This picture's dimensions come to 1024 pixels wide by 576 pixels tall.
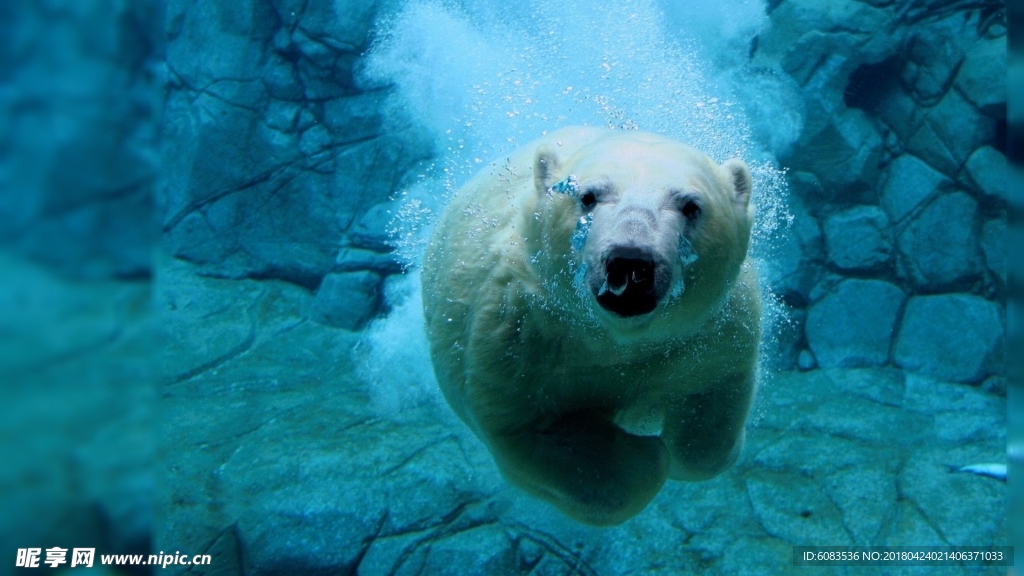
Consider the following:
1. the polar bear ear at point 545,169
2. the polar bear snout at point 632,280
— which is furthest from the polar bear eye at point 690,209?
the polar bear ear at point 545,169

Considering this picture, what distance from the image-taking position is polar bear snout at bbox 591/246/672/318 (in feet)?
6.54

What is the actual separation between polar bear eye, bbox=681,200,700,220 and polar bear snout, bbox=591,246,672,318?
0.34m

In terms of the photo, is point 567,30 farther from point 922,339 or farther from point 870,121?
point 922,339

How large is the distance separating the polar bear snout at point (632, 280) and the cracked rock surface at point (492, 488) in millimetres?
3087

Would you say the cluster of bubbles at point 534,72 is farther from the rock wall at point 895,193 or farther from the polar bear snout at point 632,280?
the polar bear snout at point 632,280

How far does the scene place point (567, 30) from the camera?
9.81m

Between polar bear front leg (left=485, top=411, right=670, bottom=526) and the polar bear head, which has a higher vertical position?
the polar bear head

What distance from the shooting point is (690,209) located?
7.64 ft

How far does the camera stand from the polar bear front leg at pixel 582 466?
9.78 feet

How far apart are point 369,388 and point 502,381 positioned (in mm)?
5013

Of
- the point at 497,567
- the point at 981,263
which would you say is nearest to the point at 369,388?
the point at 497,567

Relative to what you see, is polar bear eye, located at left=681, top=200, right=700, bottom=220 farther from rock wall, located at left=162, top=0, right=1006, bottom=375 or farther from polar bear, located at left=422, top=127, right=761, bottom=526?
rock wall, located at left=162, top=0, right=1006, bottom=375

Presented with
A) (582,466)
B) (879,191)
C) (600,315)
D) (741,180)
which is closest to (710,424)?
(582,466)

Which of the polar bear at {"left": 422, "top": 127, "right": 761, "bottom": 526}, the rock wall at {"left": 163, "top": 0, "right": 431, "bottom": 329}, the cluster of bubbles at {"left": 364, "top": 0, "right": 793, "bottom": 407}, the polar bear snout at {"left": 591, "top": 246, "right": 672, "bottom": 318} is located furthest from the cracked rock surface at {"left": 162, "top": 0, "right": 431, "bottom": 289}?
the polar bear snout at {"left": 591, "top": 246, "right": 672, "bottom": 318}
